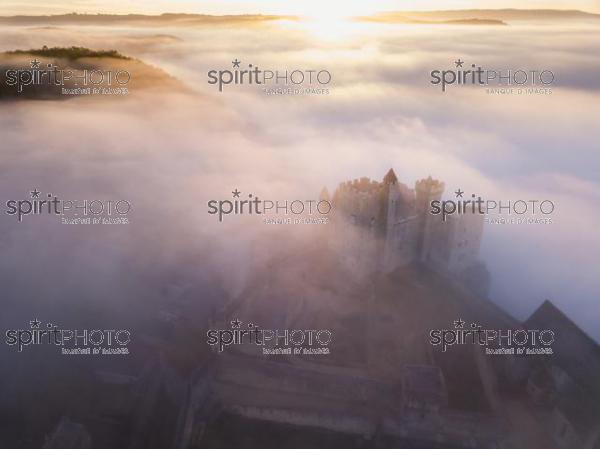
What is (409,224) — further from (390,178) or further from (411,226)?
(390,178)

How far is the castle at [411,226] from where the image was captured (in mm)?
17609

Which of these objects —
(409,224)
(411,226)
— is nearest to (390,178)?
(409,224)

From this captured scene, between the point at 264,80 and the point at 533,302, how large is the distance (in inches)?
531

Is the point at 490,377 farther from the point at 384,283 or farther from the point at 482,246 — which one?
the point at 482,246

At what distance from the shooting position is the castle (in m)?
17.6

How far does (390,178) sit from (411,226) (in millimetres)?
2405

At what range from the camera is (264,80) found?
1474 cm

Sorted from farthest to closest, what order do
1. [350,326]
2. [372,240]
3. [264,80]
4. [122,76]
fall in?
1. [372,240]
2. [350,326]
3. [122,76]
4. [264,80]

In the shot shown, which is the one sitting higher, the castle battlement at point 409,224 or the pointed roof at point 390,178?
the pointed roof at point 390,178

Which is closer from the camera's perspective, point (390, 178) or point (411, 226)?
point (390, 178)

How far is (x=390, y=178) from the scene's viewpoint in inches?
681

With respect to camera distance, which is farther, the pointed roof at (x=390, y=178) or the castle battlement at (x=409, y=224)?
the castle battlement at (x=409, y=224)

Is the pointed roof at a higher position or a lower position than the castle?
higher

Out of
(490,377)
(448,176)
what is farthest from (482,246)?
(490,377)
